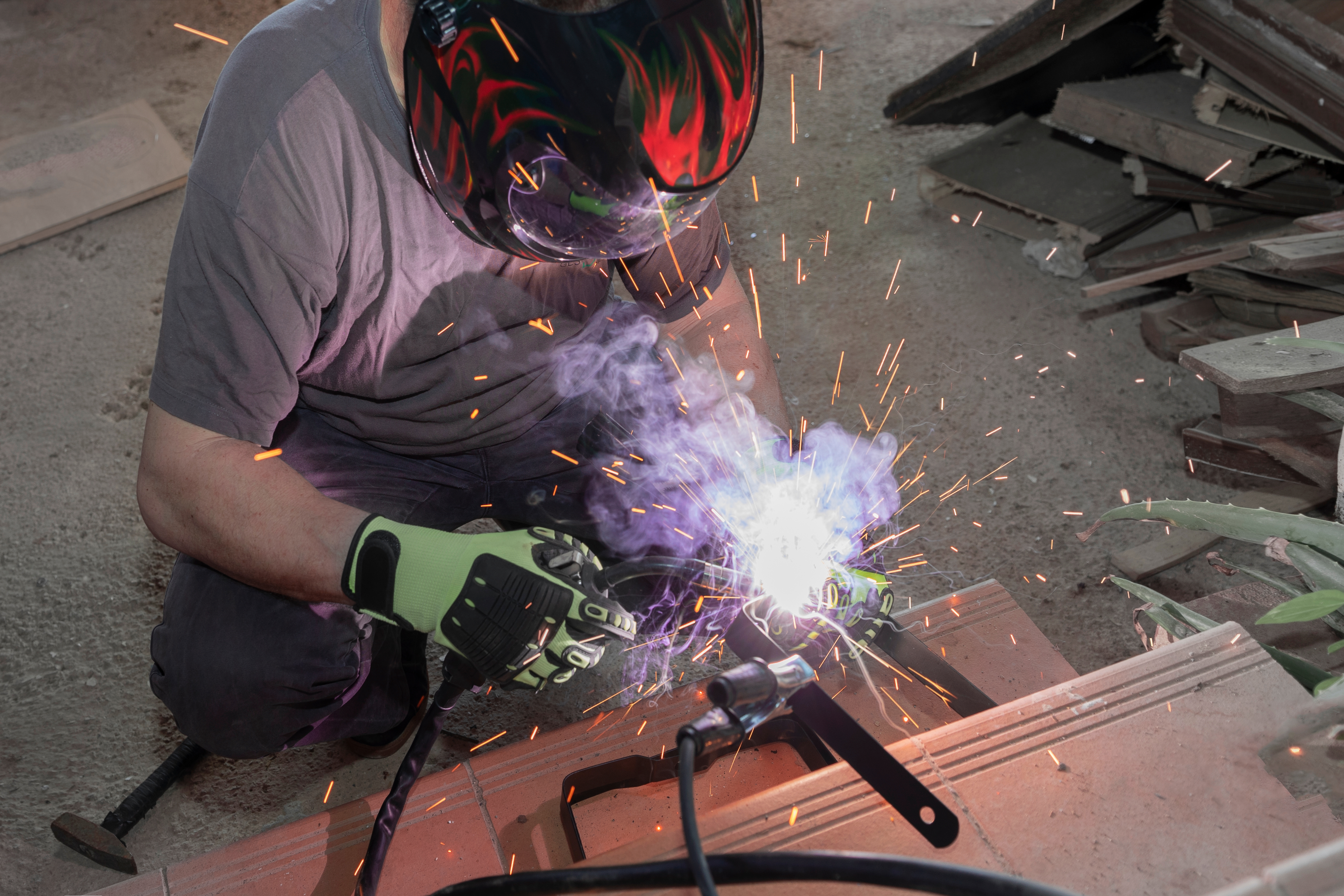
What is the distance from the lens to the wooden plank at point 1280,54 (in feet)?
9.80

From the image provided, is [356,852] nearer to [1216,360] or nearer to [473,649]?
[473,649]

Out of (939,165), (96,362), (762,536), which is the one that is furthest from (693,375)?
(96,362)

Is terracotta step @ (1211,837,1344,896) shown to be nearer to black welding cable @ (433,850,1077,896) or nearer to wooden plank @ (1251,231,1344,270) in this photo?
black welding cable @ (433,850,1077,896)

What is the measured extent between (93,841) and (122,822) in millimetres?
89

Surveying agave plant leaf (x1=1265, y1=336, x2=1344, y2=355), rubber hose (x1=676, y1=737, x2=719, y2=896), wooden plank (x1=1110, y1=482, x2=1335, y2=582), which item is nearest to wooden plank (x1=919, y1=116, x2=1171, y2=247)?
wooden plank (x1=1110, y1=482, x2=1335, y2=582)

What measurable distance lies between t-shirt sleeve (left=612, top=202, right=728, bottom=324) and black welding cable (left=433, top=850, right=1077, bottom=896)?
134cm

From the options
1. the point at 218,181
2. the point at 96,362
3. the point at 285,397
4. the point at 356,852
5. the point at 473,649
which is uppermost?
the point at 218,181

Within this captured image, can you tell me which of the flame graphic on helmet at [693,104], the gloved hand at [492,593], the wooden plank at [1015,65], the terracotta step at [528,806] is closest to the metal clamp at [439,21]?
the flame graphic on helmet at [693,104]

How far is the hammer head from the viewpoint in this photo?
2.09m

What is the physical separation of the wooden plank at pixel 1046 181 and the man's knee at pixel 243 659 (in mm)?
2834

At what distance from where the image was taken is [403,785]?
66.8 inches

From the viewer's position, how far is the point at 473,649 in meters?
1.59

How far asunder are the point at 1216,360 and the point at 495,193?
1.66 m

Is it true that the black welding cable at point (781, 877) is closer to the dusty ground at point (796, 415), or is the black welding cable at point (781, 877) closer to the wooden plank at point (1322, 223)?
the dusty ground at point (796, 415)
